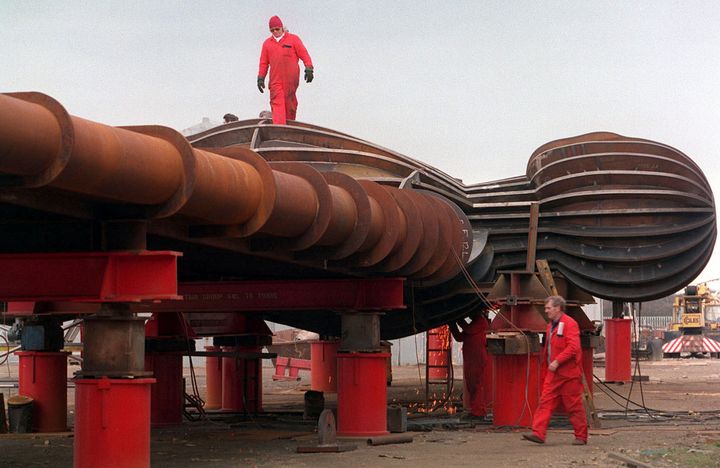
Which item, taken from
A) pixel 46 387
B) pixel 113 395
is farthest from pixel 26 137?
pixel 46 387

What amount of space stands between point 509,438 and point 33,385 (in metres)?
7.85

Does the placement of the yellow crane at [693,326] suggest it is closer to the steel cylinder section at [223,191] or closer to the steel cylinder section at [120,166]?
the steel cylinder section at [223,191]

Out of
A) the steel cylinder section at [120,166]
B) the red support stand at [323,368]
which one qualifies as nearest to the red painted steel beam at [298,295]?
the steel cylinder section at [120,166]

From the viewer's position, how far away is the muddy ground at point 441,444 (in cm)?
1466

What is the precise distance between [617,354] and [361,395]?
721 inches

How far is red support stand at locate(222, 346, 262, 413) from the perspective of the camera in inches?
966

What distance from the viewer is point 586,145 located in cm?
2361

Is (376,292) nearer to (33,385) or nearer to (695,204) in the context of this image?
(33,385)

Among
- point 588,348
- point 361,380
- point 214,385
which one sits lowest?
point 214,385

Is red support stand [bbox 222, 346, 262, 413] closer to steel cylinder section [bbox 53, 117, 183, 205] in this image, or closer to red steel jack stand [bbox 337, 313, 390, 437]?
red steel jack stand [bbox 337, 313, 390, 437]

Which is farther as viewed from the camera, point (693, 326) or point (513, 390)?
point (693, 326)

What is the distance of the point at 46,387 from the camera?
64.3ft

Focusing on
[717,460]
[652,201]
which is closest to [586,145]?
[652,201]

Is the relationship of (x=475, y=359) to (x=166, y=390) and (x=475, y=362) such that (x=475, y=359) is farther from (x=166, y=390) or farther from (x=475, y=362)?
(x=166, y=390)
